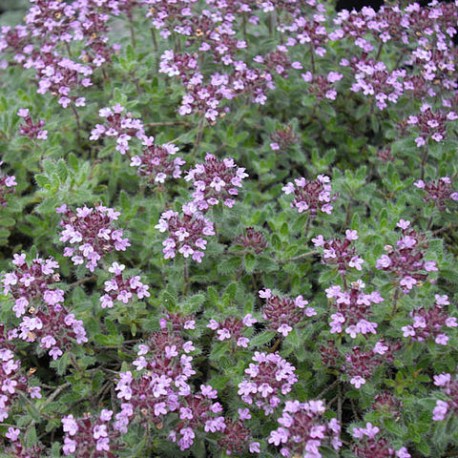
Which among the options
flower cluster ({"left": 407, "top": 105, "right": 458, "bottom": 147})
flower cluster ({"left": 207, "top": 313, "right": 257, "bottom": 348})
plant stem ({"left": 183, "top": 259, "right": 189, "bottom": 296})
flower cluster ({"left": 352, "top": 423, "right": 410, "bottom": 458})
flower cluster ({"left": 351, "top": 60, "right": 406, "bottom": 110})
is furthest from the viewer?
flower cluster ({"left": 351, "top": 60, "right": 406, "bottom": 110})

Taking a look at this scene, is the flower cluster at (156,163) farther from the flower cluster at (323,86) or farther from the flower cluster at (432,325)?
the flower cluster at (432,325)

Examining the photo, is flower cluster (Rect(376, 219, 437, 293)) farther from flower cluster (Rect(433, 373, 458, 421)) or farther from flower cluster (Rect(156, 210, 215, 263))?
flower cluster (Rect(156, 210, 215, 263))

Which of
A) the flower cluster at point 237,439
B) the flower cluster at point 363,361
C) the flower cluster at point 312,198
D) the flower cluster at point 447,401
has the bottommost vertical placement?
the flower cluster at point 237,439

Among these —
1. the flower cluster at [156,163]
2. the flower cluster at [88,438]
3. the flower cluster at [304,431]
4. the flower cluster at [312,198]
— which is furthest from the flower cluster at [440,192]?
the flower cluster at [88,438]

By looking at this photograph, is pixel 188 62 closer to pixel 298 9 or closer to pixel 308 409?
pixel 298 9

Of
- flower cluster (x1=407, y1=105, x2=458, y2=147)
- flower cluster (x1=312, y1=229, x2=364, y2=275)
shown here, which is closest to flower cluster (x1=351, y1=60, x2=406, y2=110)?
flower cluster (x1=407, y1=105, x2=458, y2=147)

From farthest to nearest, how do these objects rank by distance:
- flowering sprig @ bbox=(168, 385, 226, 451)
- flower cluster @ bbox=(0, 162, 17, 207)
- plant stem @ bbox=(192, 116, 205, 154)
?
1. plant stem @ bbox=(192, 116, 205, 154)
2. flower cluster @ bbox=(0, 162, 17, 207)
3. flowering sprig @ bbox=(168, 385, 226, 451)
